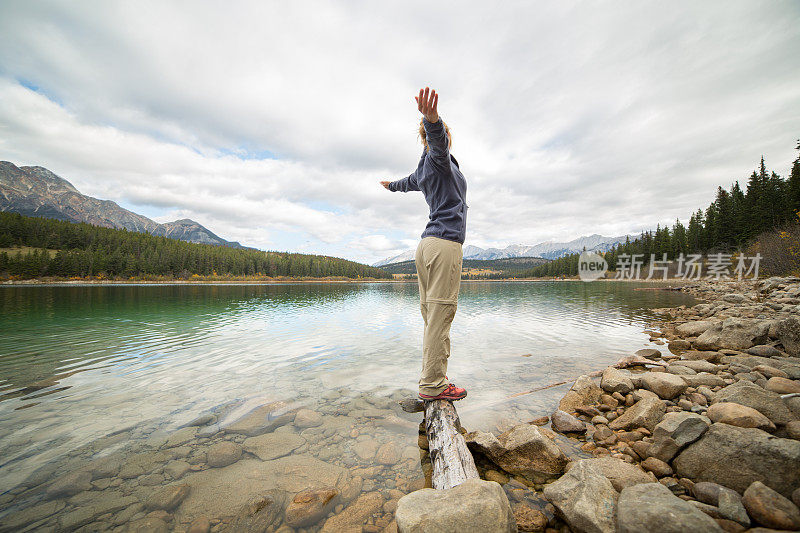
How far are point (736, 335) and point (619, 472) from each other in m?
8.43

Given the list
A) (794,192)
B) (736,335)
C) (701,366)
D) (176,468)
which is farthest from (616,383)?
(794,192)

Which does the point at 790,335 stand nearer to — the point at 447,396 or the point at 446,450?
the point at 447,396

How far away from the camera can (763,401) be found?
3498 millimetres

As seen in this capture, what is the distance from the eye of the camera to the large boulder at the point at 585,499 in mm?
2393

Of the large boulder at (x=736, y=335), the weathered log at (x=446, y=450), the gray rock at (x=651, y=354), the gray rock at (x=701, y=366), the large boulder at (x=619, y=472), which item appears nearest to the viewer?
the large boulder at (x=619, y=472)

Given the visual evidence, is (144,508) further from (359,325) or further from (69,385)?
(359,325)

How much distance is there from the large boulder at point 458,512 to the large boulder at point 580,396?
11.7ft

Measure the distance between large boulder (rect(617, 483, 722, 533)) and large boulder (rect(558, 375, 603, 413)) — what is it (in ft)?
10.1

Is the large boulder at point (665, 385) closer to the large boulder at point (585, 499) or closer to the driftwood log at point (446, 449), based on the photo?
the large boulder at point (585, 499)

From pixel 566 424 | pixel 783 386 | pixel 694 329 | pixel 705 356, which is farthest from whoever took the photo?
pixel 694 329

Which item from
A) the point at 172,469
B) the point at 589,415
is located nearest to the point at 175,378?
the point at 172,469

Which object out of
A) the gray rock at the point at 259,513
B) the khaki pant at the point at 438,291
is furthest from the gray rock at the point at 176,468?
the khaki pant at the point at 438,291

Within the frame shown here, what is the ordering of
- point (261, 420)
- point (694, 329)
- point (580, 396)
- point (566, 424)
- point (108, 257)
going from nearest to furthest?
1. point (566, 424)
2. point (261, 420)
3. point (580, 396)
4. point (694, 329)
5. point (108, 257)

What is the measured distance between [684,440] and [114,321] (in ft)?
81.9
